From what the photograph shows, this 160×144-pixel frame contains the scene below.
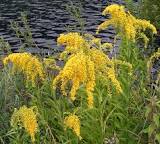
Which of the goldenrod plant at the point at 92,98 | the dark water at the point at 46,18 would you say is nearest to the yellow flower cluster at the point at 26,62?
the goldenrod plant at the point at 92,98

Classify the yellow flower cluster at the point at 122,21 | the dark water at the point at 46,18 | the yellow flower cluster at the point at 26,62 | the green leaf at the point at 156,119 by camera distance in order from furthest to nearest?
1. the dark water at the point at 46,18
2. the yellow flower cluster at the point at 122,21
3. the yellow flower cluster at the point at 26,62
4. the green leaf at the point at 156,119

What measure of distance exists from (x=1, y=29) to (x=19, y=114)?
17.5 metres

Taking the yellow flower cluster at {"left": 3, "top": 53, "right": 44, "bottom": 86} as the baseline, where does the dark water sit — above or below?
below

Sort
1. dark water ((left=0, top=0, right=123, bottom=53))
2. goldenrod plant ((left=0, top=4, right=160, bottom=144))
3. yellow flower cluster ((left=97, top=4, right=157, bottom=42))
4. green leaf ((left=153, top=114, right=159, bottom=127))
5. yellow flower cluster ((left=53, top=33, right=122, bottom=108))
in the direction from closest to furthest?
yellow flower cluster ((left=53, top=33, right=122, bottom=108)) → goldenrod plant ((left=0, top=4, right=160, bottom=144)) → green leaf ((left=153, top=114, right=159, bottom=127)) → yellow flower cluster ((left=97, top=4, right=157, bottom=42)) → dark water ((left=0, top=0, right=123, bottom=53))

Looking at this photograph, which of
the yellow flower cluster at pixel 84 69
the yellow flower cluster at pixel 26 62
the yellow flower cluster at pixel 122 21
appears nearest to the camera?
the yellow flower cluster at pixel 84 69

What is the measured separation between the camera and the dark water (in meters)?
20.8

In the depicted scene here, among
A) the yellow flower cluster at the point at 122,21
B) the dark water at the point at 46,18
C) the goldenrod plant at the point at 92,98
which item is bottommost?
the dark water at the point at 46,18

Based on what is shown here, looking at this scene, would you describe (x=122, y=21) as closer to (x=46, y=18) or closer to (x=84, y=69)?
(x=84, y=69)

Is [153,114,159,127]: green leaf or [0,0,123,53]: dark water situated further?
[0,0,123,53]: dark water

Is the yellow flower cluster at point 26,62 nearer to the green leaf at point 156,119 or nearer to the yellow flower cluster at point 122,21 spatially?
the yellow flower cluster at point 122,21

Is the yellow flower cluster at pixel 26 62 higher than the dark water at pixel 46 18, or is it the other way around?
the yellow flower cluster at pixel 26 62

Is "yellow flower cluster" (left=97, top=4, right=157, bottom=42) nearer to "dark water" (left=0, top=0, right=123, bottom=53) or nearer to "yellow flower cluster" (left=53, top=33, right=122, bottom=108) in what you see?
"yellow flower cluster" (left=53, top=33, right=122, bottom=108)

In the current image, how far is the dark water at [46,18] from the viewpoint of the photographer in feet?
68.3

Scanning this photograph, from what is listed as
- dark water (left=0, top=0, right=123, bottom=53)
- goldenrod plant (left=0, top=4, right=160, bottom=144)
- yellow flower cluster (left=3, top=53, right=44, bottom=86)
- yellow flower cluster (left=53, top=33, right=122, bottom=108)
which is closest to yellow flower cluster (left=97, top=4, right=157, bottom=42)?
goldenrod plant (left=0, top=4, right=160, bottom=144)
